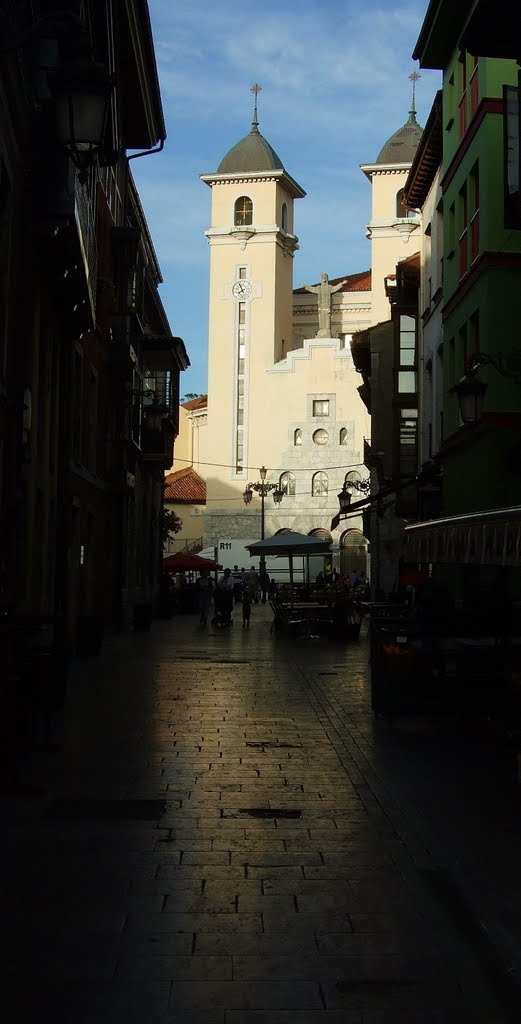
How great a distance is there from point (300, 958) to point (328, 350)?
75788mm

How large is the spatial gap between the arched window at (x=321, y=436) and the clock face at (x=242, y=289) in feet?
33.6

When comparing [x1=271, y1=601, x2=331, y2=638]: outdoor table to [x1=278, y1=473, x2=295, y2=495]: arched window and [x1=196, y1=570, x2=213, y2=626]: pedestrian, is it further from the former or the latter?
[x1=278, y1=473, x2=295, y2=495]: arched window

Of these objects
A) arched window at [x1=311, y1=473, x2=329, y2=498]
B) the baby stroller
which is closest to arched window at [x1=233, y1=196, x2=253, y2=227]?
arched window at [x1=311, y1=473, x2=329, y2=498]

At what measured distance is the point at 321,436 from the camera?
79.3 metres

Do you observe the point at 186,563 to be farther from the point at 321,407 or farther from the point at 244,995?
the point at 244,995

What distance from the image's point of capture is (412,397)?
115 ft

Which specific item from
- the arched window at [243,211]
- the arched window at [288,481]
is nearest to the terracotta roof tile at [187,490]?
the arched window at [288,481]

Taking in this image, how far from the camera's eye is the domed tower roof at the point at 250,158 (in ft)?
268

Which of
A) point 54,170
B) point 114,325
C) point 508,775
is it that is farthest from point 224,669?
point 114,325

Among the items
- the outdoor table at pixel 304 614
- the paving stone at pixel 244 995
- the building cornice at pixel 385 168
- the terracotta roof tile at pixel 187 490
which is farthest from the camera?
the terracotta roof tile at pixel 187 490

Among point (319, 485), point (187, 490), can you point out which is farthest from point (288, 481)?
point (187, 490)

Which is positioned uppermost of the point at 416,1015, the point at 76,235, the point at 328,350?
the point at 328,350

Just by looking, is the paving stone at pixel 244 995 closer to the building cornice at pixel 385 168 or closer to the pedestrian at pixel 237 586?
the pedestrian at pixel 237 586

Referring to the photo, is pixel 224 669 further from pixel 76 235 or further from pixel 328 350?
pixel 328 350
